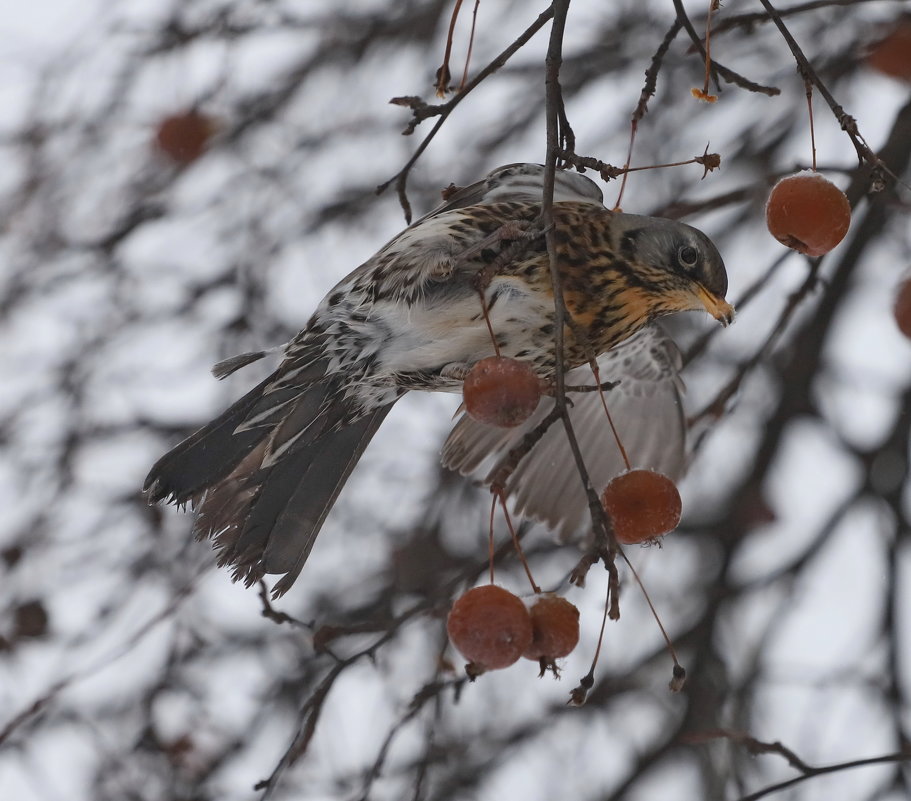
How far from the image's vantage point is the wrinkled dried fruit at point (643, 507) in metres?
1.79

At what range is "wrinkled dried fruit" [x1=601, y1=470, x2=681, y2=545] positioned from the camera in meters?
1.79

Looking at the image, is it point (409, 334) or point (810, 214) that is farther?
point (409, 334)

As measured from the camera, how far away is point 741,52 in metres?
3.88

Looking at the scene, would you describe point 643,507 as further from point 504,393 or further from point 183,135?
point 183,135

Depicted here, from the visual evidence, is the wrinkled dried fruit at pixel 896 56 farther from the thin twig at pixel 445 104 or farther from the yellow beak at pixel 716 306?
the thin twig at pixel 445 104

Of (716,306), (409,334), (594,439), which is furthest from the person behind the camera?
(594,439)

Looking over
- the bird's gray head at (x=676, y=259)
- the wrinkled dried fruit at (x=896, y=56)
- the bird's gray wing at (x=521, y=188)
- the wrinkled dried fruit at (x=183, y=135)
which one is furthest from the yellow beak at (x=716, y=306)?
the wrinkled dried fruit at (x=183, y=135)

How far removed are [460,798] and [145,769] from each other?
3.47 feet

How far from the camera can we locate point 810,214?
1.81 meters

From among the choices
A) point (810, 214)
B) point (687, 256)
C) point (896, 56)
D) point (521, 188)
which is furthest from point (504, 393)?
point (896, 56)

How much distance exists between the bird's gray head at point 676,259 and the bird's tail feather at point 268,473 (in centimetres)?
75

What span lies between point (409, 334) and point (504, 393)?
89 centimetres

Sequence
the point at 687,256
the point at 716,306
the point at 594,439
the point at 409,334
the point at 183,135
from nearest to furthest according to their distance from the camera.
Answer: the point at 716,306
the point at 687,256
the point at 409,334
the point at 594,439
the point at 183,135

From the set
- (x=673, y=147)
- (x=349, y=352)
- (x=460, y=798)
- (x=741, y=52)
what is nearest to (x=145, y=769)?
(x=460, y=798)
